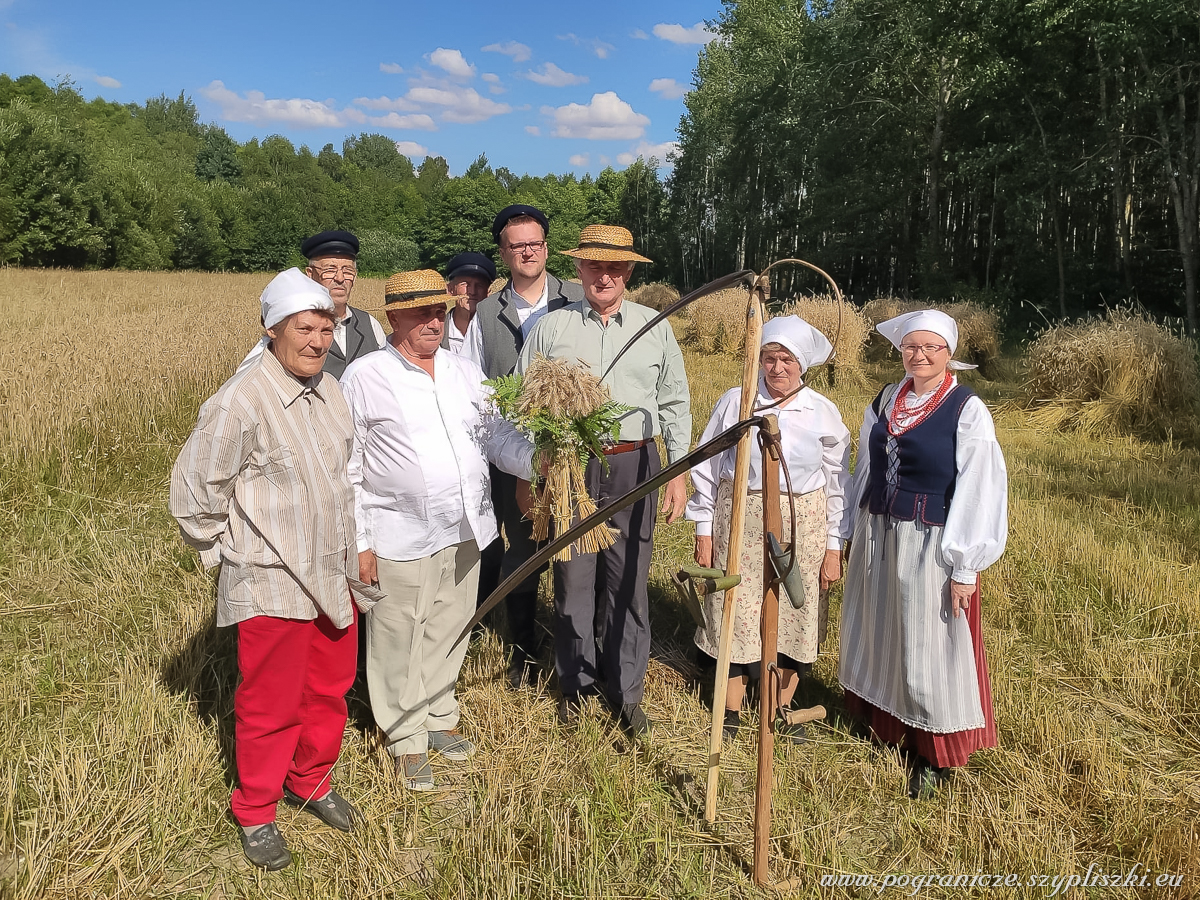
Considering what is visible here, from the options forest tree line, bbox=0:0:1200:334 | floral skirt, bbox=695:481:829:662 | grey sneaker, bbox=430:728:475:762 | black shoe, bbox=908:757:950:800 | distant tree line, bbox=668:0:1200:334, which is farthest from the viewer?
forest tree line, bbox=0:0:1200:334

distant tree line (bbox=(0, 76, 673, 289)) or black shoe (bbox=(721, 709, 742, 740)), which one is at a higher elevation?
distant tree line (bbox=(0, 76, 673, 289))

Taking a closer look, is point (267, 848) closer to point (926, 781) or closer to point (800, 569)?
point (800, 569)

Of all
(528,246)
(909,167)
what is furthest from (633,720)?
(909,167)

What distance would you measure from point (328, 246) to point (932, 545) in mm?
3293

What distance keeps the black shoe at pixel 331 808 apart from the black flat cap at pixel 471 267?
3031 millimetres

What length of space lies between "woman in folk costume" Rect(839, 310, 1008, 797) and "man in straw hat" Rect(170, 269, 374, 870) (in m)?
2.12

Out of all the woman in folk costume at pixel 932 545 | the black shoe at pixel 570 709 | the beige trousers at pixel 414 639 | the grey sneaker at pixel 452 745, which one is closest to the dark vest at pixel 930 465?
the woman in folk costume at pixel 932 545

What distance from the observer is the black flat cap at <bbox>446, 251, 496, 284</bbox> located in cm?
464

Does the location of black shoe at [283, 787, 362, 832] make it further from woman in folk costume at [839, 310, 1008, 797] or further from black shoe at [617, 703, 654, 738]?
woman in folk costume at [839, 310, 1008, 797]

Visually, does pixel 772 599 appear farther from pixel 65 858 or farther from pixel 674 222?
pixel 674 222

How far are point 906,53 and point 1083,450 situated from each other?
58.6 ft

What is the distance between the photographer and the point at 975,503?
2.68 meters

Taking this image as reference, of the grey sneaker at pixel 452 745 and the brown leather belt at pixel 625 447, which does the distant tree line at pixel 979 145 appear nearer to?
the brown leather belt at pixel 625 447

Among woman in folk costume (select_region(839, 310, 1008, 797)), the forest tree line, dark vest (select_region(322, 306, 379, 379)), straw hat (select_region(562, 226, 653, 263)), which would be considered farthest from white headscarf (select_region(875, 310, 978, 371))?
the forest tree line
